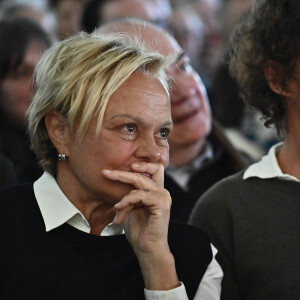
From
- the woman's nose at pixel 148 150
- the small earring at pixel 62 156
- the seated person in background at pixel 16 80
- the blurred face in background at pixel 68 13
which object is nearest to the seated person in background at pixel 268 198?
the woman's nose at pixel 148 150

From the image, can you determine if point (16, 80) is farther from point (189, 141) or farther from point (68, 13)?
point (68, 13)

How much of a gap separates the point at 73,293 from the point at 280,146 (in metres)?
0.83

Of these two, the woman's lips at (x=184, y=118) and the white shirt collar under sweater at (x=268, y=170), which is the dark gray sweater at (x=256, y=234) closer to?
the white shirt collar under sweater at (x=268, y=170)

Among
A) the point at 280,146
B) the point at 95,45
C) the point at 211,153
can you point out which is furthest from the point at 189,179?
the point at 95,45

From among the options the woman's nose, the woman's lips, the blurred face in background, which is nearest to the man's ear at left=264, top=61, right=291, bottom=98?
the woman's nose

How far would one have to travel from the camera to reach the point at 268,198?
2.06m

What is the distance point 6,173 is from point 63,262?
694 millimetres

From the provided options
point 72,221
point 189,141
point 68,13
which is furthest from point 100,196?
point 68,13

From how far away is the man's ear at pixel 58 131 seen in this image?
1869mm

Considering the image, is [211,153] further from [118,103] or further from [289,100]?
[118,103]

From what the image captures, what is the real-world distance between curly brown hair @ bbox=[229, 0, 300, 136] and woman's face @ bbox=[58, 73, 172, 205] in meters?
0.46

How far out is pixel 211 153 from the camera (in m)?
3.00

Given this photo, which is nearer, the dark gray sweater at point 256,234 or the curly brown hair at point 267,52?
the dark gray sweater at point 256,234

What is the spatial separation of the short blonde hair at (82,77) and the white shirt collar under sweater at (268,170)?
0.40 m
